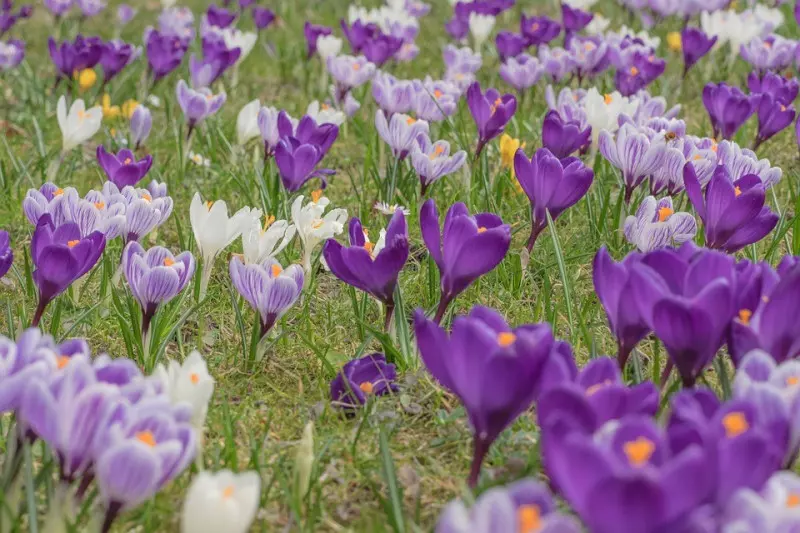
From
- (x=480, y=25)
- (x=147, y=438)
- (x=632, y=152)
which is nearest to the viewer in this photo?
(x=147, y=438)

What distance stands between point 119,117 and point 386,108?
5.05ft

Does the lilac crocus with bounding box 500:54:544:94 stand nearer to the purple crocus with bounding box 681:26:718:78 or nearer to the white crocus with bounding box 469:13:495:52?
the purple crocus with bounding box 681:26:718:78

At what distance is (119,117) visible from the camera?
4.59 m

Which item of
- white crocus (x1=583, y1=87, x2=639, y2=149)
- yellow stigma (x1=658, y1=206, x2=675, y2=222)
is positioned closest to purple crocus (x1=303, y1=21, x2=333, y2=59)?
white crocus (x1=583, y1=87, x2=639, y2=149)

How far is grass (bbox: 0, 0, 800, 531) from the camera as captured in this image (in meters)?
1.85

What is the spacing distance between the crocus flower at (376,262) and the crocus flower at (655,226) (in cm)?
66

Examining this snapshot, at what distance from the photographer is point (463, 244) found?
206 cm

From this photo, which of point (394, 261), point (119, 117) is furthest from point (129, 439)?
point (119, 117)

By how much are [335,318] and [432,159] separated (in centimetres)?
66

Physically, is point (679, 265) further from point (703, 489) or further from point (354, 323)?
point (354, 323)

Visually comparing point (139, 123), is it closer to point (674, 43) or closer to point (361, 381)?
point (361, 381)

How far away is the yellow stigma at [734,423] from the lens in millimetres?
1319

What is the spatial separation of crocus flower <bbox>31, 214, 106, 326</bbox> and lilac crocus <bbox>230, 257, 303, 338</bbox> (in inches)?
12.3

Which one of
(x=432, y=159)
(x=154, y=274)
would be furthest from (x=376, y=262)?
(x=432, y=159)
